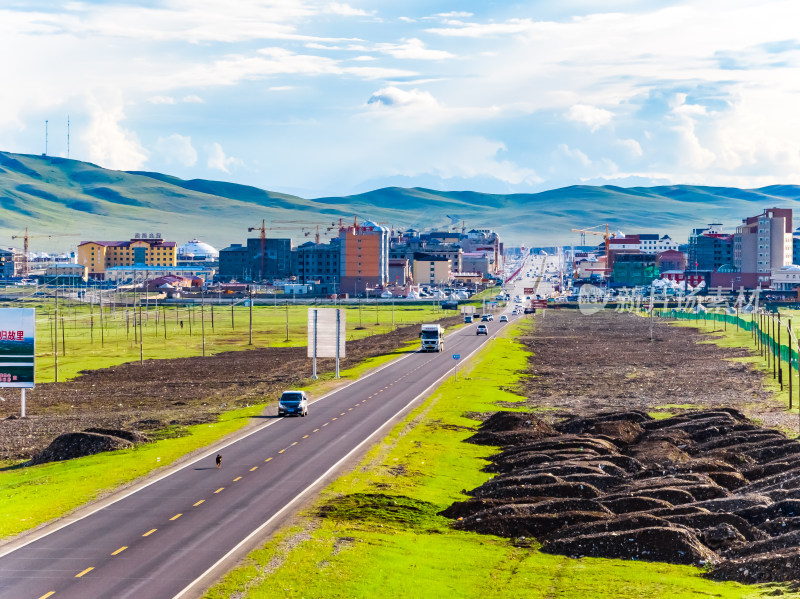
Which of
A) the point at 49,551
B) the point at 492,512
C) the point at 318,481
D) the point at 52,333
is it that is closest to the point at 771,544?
the point at 492,512

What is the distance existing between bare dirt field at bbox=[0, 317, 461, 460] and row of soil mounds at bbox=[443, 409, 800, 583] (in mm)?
30137

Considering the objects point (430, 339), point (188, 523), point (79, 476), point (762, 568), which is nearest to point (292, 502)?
point (188, 523)

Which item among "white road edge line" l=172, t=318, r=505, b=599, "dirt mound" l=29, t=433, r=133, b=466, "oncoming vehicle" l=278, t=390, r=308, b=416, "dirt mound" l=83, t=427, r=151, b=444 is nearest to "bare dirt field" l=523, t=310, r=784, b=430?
"white road edge line" l=172, t=318, r=505, b=599

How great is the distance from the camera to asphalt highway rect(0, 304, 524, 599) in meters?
38.5

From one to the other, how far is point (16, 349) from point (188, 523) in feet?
149

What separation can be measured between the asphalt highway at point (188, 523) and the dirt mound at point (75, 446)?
23.5 ft

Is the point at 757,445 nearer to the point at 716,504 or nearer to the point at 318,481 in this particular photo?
the point at 716,504

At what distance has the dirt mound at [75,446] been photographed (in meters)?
66.7

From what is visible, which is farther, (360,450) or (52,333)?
→ (52,333)

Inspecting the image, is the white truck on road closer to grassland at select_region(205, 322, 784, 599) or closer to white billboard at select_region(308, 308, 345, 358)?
white billboard at select_region(308, 308, 345, 358)

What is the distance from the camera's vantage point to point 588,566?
1665 inches

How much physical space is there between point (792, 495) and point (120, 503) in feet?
102

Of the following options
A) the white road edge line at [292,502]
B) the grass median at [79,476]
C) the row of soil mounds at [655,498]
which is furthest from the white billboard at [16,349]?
the row of soil mounds at [655,498]

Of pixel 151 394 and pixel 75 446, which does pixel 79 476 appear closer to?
pixel 75 446
